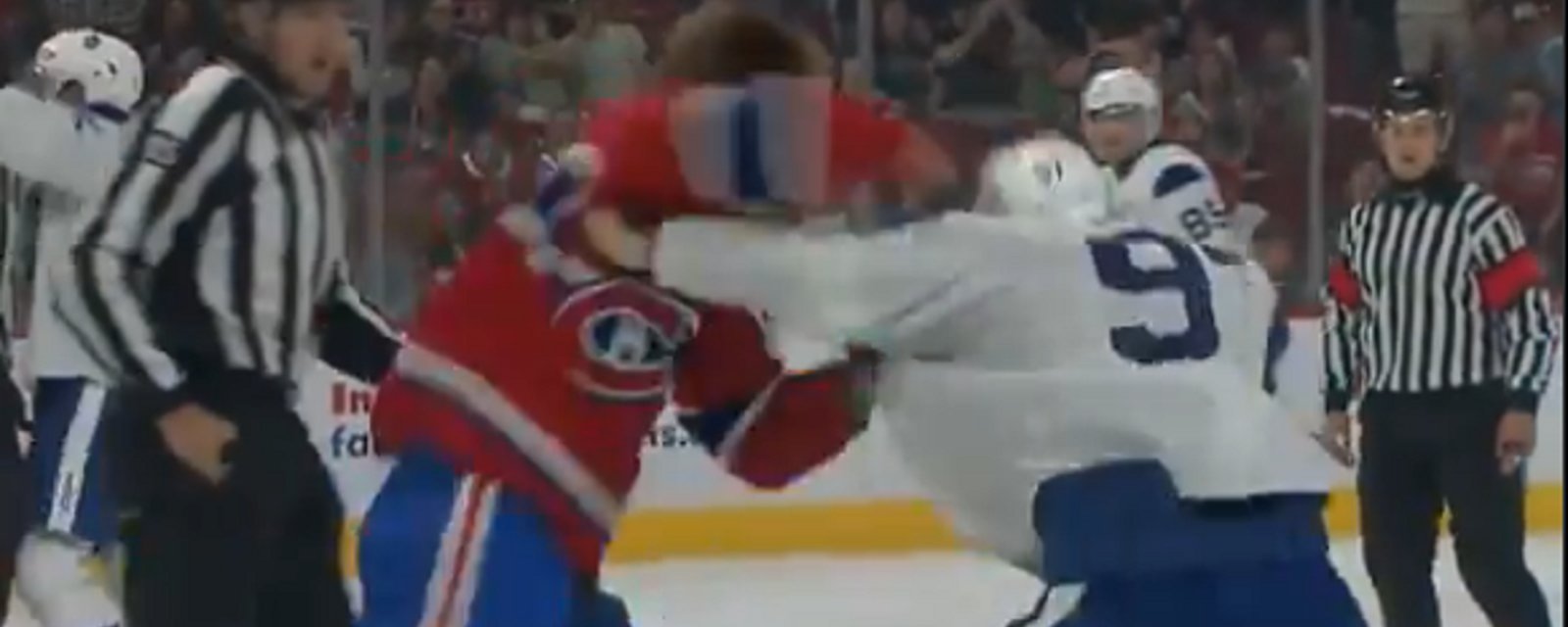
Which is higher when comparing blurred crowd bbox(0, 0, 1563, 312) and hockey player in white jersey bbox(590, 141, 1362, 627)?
hockey player in white jersey bbox(590, 141, 1362, 627)

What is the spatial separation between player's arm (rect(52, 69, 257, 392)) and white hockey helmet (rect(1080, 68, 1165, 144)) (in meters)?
2.08

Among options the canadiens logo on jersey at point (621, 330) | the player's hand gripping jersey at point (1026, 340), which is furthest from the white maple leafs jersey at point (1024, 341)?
the canadiens logo on jersey at point (621, 330)

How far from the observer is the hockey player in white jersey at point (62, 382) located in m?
4.29

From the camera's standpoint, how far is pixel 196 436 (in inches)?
112

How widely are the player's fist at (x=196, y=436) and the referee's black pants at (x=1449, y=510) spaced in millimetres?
1906

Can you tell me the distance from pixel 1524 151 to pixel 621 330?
14.5 ft

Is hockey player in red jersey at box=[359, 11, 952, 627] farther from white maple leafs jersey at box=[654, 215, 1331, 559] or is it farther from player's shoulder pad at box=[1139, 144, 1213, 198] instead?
player's shoulder pad at box=[1139, 144, 1213, 198]

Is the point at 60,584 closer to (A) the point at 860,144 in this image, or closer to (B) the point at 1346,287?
(B) the point at 1346,287

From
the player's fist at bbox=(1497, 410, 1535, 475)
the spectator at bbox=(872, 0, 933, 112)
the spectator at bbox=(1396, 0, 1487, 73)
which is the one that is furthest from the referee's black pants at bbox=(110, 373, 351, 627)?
the spectator at bbox=(1396, 0, 1487, 73)

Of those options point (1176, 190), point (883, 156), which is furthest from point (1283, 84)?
point (883, 156)

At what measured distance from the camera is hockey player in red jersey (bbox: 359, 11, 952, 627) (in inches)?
90.6

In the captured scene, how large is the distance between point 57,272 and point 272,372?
5.31ft

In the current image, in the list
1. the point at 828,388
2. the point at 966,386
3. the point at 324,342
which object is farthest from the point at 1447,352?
the point at 966,386

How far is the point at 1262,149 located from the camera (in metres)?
6.92
